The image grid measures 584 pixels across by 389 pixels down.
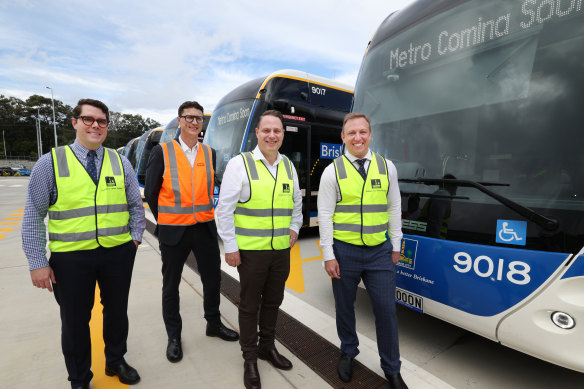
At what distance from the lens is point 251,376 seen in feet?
7.24

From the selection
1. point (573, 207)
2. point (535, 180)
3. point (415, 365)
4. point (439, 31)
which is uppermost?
point (439, 31)

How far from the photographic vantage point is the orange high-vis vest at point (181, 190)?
99.5 inches

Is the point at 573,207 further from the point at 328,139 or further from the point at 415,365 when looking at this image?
the point at 328,139

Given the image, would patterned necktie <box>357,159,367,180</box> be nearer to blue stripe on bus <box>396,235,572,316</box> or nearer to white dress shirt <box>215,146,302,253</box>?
blue stripe on bus <box>396,235,572,316</box>

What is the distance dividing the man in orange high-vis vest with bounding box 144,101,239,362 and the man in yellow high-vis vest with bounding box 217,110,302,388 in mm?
497

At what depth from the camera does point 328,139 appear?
6.63 m

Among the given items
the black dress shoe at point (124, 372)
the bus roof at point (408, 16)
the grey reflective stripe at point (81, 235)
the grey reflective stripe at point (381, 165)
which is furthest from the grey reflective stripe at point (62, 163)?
the bus roof at point (408, 16)

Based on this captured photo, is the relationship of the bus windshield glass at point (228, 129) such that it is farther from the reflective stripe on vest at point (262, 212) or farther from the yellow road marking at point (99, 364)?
the reflective stripe on vest at point (262, 212)

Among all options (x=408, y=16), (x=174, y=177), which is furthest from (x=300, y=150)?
(x=174, y=177)

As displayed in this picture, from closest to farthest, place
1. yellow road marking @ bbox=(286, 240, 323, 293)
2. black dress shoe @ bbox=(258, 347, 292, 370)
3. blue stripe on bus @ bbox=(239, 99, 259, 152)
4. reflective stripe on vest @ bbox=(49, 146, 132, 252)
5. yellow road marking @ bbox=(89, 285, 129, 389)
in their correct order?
1. reflective stripe on vest @ bbox=(49, 146, 132, 252)
2. yellow road marking @ bbox=(89, 285, 129, 389)
3. black dress shoe @ bbox=(258, 347, 292, 370)
4. yellow road marking @ bbox=(286, 240, 323, 293)
5. blue stripe on bus @ bbox=(239, 99, 259, 152)

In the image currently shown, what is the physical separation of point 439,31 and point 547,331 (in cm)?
227

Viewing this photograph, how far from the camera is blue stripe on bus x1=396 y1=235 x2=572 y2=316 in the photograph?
1828 millimetres

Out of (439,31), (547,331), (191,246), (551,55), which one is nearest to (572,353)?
(547,331)

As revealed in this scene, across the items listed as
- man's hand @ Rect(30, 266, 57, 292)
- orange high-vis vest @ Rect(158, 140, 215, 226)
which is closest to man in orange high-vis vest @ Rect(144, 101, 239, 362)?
orange high-vis vest @ Rect(158, 140, 215, 226)
